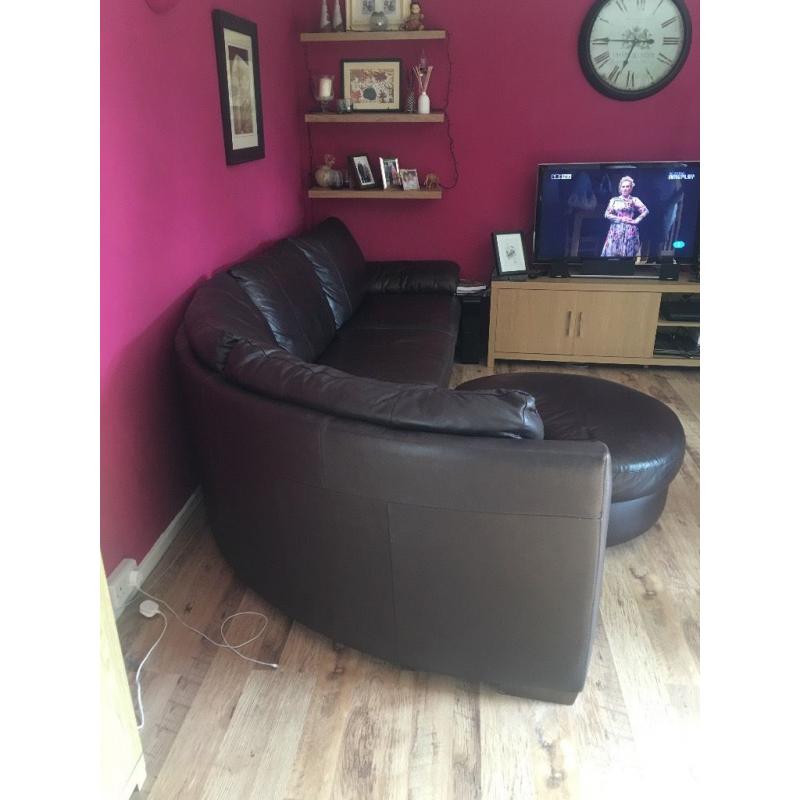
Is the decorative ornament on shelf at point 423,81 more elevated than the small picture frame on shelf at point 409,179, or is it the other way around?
the decorative ornament on shelf at point 423,81

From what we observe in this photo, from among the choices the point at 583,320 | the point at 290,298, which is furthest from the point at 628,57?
the point at 290,298

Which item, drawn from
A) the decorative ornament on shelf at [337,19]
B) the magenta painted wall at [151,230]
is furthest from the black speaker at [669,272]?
the magenta painted wall at [151,230]

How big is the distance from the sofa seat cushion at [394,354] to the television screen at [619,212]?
1240mm

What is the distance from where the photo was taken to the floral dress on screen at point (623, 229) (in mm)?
3902

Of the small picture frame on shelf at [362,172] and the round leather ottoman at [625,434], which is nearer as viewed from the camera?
the round leather ottoman at [625,434]

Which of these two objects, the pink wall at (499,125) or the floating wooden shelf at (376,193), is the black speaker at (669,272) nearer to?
the pink wall at (499,125)

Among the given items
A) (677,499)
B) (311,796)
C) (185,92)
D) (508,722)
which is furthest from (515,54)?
(311,796)

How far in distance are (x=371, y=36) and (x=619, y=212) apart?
172 cm

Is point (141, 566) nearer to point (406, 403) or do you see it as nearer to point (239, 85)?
point (406, 403)

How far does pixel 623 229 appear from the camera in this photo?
13.0 ft
